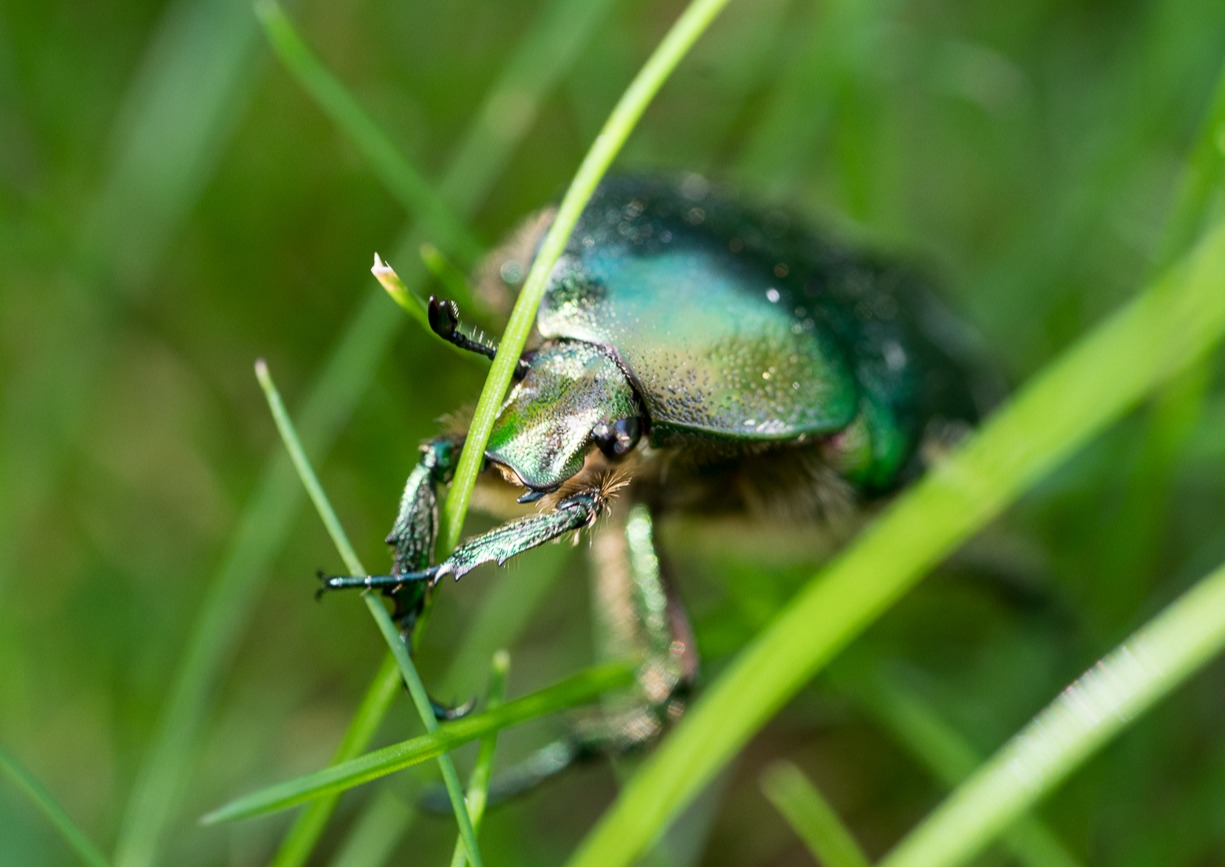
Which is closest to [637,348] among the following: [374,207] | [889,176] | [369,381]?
[369,381]

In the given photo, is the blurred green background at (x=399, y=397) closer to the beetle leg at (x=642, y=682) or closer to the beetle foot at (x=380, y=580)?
the beetle leg at (x=642, y=682)

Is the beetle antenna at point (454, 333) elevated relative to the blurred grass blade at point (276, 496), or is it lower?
elevated

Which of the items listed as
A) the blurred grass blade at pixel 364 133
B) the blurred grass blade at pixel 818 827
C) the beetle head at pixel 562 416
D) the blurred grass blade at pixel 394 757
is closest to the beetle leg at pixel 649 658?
the blurred grass blade at pixel 394 757

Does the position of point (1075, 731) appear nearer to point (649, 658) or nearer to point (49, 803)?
point (649, 658)

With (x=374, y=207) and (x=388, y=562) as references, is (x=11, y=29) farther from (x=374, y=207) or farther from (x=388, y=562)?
(x=388, y=562)

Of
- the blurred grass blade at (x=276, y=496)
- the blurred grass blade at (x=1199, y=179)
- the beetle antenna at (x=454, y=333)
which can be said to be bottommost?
the blurred grass blade at (x=276, y=496)

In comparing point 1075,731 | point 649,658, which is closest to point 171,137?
point 649,658
